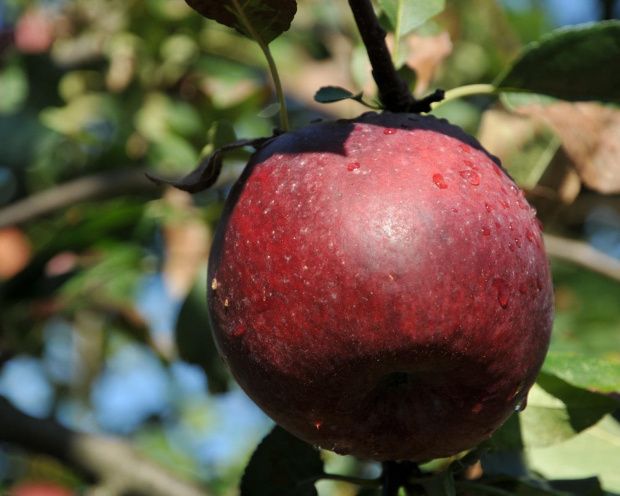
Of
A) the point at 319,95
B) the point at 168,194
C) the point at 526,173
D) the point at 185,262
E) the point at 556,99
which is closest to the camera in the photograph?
the point at 319,95

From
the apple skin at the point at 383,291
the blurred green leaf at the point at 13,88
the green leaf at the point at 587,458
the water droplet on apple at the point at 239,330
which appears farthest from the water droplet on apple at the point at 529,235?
the blurred green leaf at the point at 13,88

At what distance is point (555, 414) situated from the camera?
1.17 m

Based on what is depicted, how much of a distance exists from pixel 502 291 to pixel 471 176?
5.6 inches

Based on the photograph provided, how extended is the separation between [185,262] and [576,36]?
1846 millimetres

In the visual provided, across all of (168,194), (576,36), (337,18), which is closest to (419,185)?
(576,36)

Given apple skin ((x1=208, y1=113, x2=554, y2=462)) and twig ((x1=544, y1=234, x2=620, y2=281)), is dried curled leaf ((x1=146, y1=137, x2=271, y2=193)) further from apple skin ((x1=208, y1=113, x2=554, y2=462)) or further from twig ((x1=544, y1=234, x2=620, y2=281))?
twig ((x1=544, y1=234, x2=620, y2=281))

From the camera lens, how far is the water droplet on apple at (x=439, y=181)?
0.90 metres

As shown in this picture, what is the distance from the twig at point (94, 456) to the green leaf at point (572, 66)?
3.56 feet

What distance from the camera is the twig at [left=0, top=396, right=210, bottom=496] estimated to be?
1649 mm

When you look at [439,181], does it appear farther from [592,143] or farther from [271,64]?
[592,143]

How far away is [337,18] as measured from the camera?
3.44 metres

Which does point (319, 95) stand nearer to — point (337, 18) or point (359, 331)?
point (359, 331)

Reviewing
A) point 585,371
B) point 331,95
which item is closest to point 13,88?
point 331,95

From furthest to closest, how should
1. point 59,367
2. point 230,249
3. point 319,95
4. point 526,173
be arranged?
point 59,367 < point 526,173 < point 319,95 < point 230,249
